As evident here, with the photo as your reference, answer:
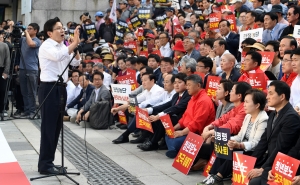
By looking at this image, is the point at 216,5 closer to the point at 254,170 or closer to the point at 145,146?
the point at 145,146

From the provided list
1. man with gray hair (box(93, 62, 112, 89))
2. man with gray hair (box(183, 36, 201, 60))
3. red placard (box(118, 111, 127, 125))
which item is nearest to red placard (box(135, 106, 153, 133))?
red placard (box(118, 111, 127, 125))

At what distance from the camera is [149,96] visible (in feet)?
36.7

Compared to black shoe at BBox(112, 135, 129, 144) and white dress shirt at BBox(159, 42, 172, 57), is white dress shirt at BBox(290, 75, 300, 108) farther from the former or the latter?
white dress shirt at BBox(159, 42, 172, 57)

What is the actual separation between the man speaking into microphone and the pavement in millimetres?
318

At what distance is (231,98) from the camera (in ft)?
26.5

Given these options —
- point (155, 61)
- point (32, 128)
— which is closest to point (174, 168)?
point (155, 61)

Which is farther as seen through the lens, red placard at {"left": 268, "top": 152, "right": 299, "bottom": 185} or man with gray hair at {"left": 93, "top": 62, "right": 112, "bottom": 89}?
man with gray hair at {"left": 93, "top": 62, "right": 112, "bottom": 89}

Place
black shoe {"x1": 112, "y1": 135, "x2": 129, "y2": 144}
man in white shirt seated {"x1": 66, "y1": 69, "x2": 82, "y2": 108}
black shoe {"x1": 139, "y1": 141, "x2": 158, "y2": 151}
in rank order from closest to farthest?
black shoe {"x1": 139, "y1": 141, "x2": 158, "y2": 151}
black shoe {"x1": 112, "y1": 135, "x2": 129, "y2": 144}
man in white shirt seated {"x1": 66, "y1": 69, "x2": 82, "y2": 108}

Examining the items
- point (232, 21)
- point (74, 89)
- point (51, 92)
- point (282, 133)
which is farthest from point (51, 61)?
point (74, 89)

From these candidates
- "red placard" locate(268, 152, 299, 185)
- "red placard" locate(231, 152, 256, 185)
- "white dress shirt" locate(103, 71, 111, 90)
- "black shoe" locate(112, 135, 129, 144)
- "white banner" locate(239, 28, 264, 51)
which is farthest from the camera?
"white dress shirt" locate(103, 71, 111, 90)

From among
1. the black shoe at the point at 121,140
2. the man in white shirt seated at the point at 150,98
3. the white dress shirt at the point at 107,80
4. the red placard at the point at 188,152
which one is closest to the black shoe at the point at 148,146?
the man in white shirt seated at the point at 150,98

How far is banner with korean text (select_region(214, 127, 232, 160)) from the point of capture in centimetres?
733

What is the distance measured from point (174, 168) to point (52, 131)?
1862mm

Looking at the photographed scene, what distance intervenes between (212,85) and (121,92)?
2.98m
